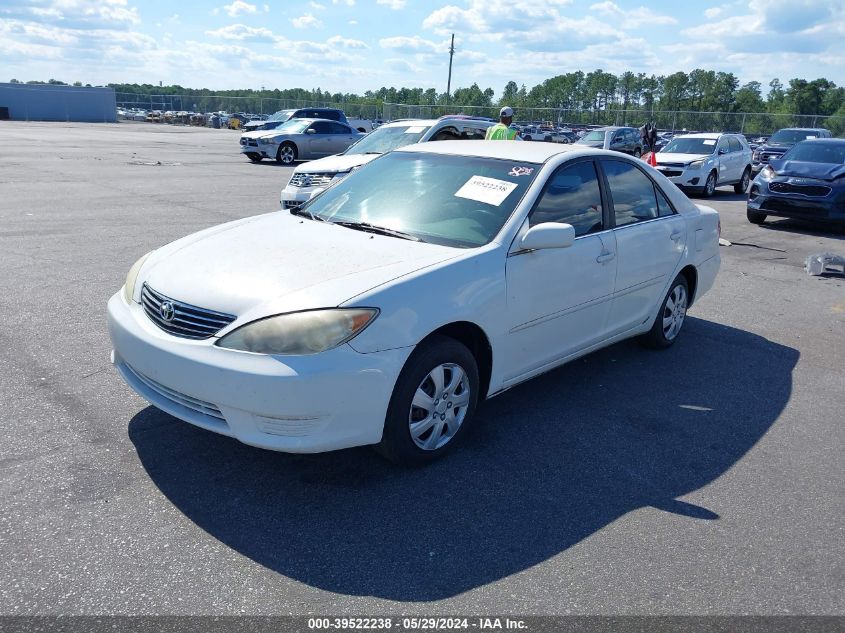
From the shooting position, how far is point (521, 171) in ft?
15.0

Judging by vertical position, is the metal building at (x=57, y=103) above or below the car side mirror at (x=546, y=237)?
above

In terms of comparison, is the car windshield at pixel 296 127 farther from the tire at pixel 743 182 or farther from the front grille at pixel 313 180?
the tire at pixel 743 182

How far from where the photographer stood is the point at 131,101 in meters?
72.7

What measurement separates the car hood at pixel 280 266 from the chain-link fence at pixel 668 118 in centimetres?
3876

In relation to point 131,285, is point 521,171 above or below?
above

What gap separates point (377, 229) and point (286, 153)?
21.4 m

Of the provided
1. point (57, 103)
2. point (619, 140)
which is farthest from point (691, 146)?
point (57, 103)

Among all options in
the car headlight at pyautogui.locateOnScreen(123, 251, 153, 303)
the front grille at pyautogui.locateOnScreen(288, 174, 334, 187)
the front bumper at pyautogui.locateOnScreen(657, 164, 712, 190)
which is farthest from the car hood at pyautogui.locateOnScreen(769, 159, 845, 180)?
the car headlight at pyautogui.locateOnScreen(123, 251, 153, 303)

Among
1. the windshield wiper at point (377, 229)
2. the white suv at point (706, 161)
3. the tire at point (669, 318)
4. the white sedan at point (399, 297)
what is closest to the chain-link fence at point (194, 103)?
the white suv at point (706, 161)

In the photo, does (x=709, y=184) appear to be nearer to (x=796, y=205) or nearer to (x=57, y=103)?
(x=796, y=205)

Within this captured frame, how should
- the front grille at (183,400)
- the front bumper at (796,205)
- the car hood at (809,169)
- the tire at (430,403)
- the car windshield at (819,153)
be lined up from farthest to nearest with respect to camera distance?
the car windshield at (819,153), the car hood at (809,169), the front bumper at (796,205), the tire at (430,403), the front grille at (183,400)

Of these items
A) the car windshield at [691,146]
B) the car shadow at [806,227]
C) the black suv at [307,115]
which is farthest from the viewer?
the black suv at [307,115]

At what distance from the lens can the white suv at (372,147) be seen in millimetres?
12125

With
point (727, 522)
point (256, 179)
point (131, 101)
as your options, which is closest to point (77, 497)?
point (727, 522)
